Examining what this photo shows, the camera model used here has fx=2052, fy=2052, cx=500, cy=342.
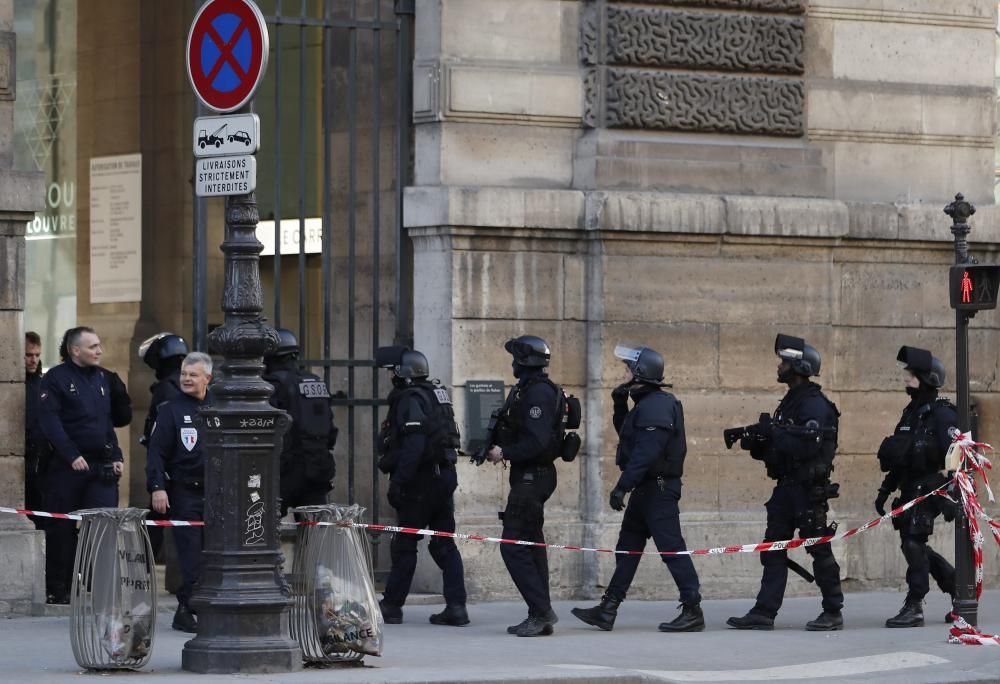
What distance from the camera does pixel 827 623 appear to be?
12445mm

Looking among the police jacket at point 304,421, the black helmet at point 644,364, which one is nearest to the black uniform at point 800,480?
the black helmet at point 644,364

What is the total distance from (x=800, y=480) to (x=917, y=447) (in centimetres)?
77

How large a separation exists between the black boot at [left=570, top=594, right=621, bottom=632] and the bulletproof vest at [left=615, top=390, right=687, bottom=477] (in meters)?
0.80

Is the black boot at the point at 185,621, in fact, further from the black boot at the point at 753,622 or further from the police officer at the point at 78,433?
the black boot at the point at 753,622

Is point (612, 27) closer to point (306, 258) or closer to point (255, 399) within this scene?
point (306, 258)

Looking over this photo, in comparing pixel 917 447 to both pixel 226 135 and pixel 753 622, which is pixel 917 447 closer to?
pixel 753 622

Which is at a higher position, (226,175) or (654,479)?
(226,175)

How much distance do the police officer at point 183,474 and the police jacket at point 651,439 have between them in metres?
2.42

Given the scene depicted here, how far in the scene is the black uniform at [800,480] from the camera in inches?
480

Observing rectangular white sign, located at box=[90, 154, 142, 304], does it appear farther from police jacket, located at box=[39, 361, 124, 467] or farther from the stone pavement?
the stone pavement

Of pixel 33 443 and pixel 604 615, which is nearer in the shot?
pixel 604 615

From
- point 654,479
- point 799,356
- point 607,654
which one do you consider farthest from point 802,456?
point 607,654

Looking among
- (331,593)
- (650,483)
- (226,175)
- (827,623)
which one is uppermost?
(226,175)

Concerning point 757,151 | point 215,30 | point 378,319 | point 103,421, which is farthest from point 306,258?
point 215,30
